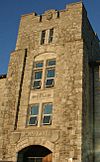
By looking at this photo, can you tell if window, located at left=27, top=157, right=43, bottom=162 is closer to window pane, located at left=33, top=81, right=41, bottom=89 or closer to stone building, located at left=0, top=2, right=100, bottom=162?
stone building, located at left=0, top=2, right=100, bottom=162

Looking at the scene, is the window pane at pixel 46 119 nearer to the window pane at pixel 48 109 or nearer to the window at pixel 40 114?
the window at pixel 40 114

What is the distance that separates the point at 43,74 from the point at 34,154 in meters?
6.50

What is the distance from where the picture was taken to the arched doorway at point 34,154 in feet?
63.8

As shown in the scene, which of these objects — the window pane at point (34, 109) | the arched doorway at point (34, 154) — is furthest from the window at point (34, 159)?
the window pane at point (34, 109)

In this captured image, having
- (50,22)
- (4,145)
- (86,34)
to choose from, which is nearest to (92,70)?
(86,34)

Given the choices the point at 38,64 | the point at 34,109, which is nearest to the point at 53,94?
the point at 34,109

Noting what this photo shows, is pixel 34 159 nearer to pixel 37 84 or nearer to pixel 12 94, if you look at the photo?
pixel 12 94

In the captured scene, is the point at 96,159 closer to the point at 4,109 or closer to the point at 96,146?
the point at 96,146

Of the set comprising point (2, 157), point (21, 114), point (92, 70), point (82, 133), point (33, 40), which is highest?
point (33, 40)

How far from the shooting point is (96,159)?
62.8 ft

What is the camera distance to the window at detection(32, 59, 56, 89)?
69.5ft

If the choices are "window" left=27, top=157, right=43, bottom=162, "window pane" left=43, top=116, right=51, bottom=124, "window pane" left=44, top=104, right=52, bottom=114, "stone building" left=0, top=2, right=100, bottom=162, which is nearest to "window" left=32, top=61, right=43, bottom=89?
"stone building" left=0, top=2, right=100, bottom=162

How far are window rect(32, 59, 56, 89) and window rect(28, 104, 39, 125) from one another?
1708 mm

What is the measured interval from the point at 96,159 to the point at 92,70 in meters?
7.45
